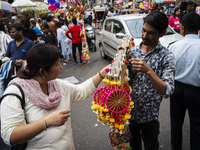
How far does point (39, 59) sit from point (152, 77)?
936mm

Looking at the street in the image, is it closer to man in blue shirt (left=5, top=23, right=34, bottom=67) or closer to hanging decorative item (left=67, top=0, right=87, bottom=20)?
man in blue shirt (left=5, top=23, right=34, bottom=67)

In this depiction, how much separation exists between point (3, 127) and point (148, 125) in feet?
4.54

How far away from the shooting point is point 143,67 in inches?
50.3

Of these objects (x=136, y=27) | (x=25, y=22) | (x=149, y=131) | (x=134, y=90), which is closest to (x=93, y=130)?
(x=149, y=131)

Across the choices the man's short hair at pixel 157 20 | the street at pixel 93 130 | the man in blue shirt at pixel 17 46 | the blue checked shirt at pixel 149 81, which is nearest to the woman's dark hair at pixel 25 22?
the man in blue shirt at pixel 17 46

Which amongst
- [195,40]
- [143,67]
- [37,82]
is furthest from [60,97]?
[195,40]

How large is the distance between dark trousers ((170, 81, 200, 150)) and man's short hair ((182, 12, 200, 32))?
0.74m

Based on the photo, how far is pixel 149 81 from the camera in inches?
61.8

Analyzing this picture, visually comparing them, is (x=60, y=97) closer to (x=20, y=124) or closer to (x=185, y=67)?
(x=20, y=124)

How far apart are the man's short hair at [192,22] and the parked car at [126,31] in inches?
99.2

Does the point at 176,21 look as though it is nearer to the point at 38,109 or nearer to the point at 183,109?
the point at 183,109

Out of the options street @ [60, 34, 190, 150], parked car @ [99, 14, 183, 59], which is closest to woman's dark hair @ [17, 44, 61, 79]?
street @ [60, 34, 190, 150]

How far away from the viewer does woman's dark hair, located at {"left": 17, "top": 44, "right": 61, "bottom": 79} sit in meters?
1.25

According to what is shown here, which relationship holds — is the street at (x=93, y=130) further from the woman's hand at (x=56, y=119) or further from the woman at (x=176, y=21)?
the woman at (x=176, y=21)
